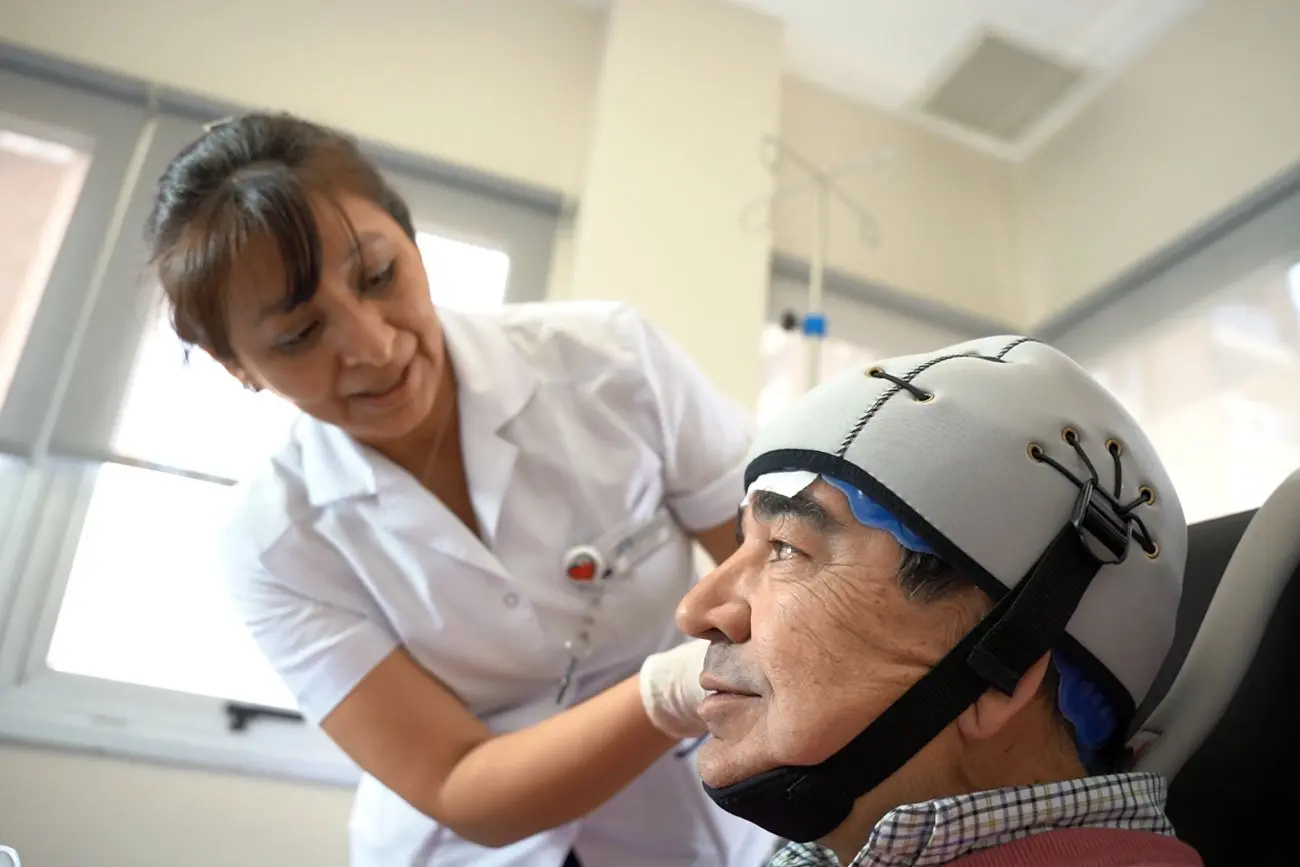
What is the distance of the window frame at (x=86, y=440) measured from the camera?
73.0 inches

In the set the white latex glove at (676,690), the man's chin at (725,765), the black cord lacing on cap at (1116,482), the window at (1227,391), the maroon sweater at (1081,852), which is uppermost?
the window at (1227,391)

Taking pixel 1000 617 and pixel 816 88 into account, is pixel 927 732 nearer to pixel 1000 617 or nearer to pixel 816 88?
pixel 1000 617

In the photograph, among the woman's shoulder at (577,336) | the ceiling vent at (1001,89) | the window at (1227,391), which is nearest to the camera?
the woman's shoulder at (577,336)

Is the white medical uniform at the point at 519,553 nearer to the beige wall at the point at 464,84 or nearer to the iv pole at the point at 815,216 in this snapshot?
the iv pole at the point at 815,216

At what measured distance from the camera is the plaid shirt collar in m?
0.70

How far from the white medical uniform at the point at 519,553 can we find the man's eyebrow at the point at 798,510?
464 mm

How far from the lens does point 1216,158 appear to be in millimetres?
2459

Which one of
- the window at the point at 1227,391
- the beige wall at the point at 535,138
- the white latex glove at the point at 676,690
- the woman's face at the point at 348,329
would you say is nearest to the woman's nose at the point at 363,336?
the woman's face at the point at 348,329

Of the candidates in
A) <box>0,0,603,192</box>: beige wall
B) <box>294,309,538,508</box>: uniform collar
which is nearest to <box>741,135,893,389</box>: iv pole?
<box>0,0,603,192</box>: beige wall

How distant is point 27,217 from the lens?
2.10 metres

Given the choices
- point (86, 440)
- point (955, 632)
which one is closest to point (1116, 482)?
point (955, 632)

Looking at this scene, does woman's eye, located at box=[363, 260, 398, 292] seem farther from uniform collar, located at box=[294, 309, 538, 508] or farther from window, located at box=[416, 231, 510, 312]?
window, located at box=[416, 231, 510, 312]

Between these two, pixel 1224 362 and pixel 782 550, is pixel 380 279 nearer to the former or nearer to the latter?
pixel 782 550

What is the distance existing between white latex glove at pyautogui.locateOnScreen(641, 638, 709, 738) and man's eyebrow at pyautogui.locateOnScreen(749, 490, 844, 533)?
0.49 feet
